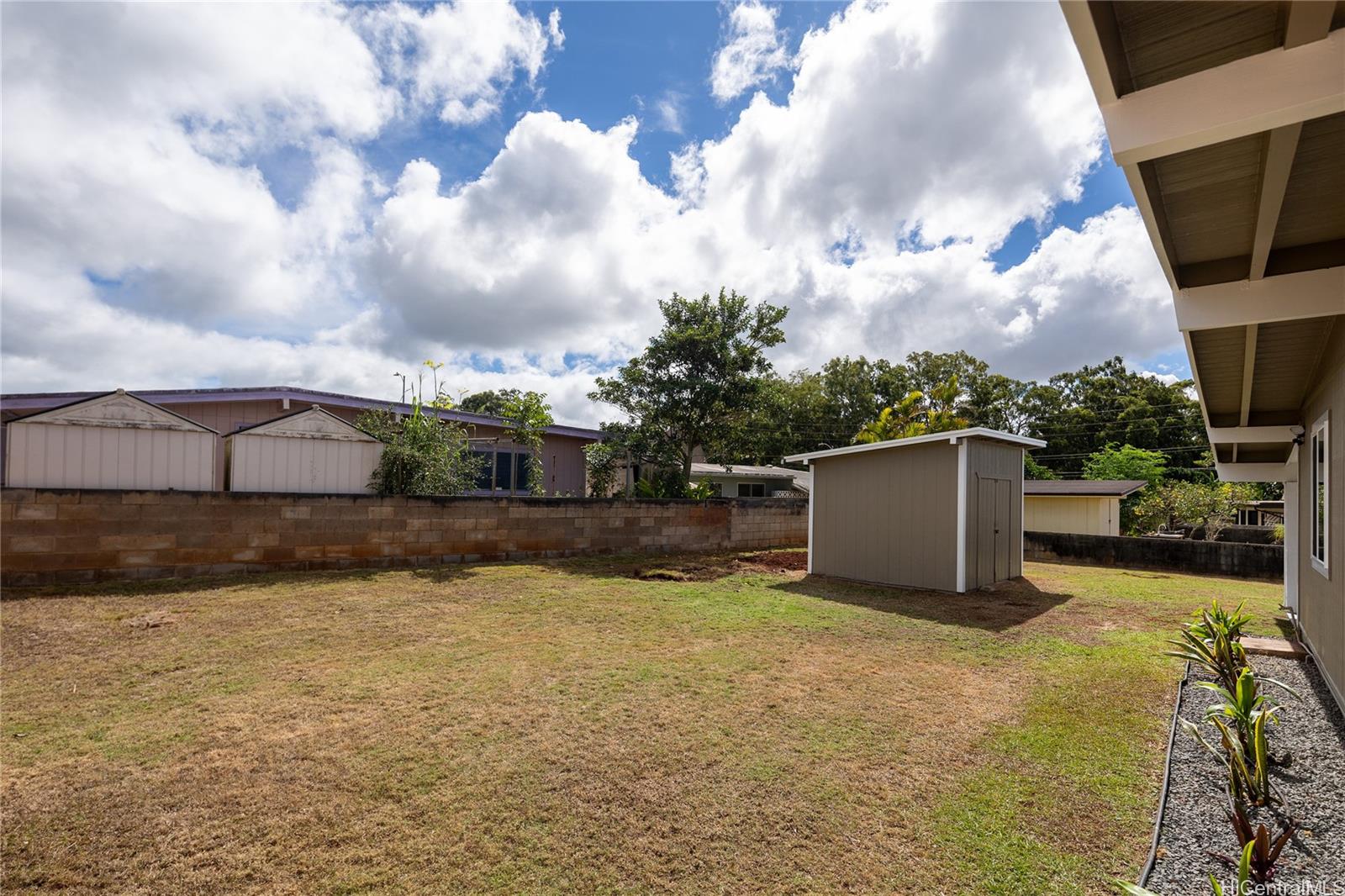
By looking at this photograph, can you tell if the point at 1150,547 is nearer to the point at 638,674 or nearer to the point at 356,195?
the point at 638,674

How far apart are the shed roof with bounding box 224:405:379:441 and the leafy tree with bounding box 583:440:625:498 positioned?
18.3ft

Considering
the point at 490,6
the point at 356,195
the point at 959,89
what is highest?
the point at 490,6

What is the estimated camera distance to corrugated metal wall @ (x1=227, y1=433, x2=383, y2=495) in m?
8.12

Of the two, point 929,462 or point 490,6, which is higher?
point 490,6

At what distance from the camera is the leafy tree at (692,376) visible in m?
13.5

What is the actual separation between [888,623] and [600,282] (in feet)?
34.2

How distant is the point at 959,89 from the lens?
6660 mm

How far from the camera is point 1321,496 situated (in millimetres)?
4535

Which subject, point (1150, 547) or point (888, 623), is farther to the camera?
point (1150, 547)

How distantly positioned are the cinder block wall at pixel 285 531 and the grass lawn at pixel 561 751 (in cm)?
78

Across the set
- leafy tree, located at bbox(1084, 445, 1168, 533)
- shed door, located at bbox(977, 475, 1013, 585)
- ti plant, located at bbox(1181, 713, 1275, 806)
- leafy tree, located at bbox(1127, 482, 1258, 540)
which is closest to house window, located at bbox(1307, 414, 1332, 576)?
ti plant, located at bbox(1181, 713, 1275, 806)

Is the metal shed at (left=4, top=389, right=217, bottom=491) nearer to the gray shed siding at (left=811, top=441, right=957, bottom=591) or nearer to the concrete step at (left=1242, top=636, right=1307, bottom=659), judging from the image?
the gray shed siding at (left=811, top=441, right=957, bottom=591)

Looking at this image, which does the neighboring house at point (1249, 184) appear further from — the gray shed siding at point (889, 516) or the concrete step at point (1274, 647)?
the gray shed siding at point (889, 516)

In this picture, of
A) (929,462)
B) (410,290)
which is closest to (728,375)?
(929,462)
